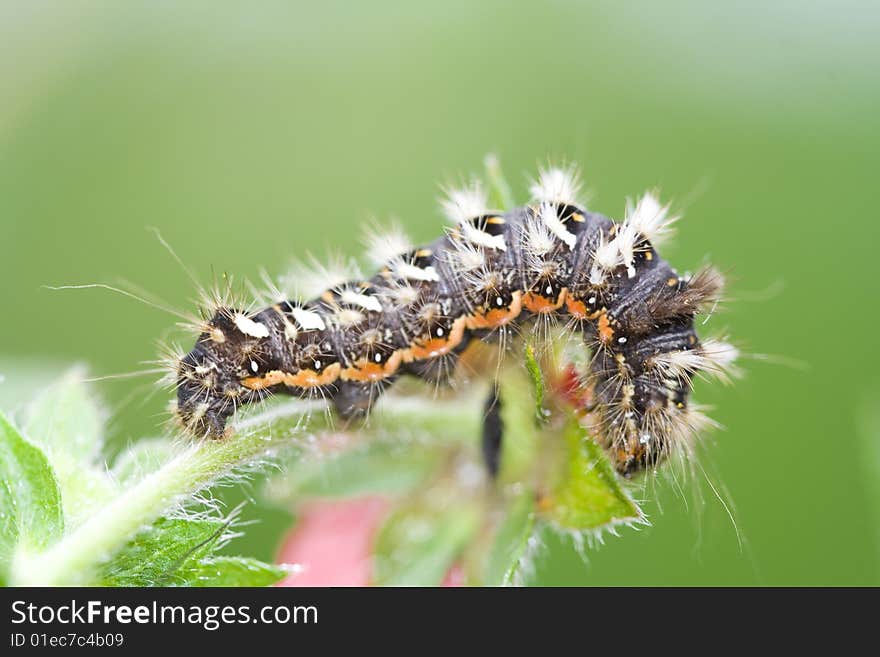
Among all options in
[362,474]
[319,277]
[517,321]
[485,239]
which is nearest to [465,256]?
[485,239]

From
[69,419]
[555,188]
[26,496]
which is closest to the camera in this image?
[26,496]

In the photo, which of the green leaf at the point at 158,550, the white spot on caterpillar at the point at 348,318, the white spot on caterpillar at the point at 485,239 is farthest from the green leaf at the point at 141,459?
the white spot on caterpillar at the point at 485,239

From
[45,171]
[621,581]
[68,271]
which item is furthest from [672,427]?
[45,171]

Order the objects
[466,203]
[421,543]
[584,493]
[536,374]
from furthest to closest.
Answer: [421,543], [466,203], [584,493], [536,374]

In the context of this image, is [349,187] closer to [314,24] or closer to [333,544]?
[314,24]

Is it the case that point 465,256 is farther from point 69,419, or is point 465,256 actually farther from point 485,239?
point 69,419

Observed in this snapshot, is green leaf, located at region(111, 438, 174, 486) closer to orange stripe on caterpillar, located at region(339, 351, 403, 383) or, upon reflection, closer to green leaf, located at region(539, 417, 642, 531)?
orange stripe on caterpillar, located at region(339, 351, 403, 383)
